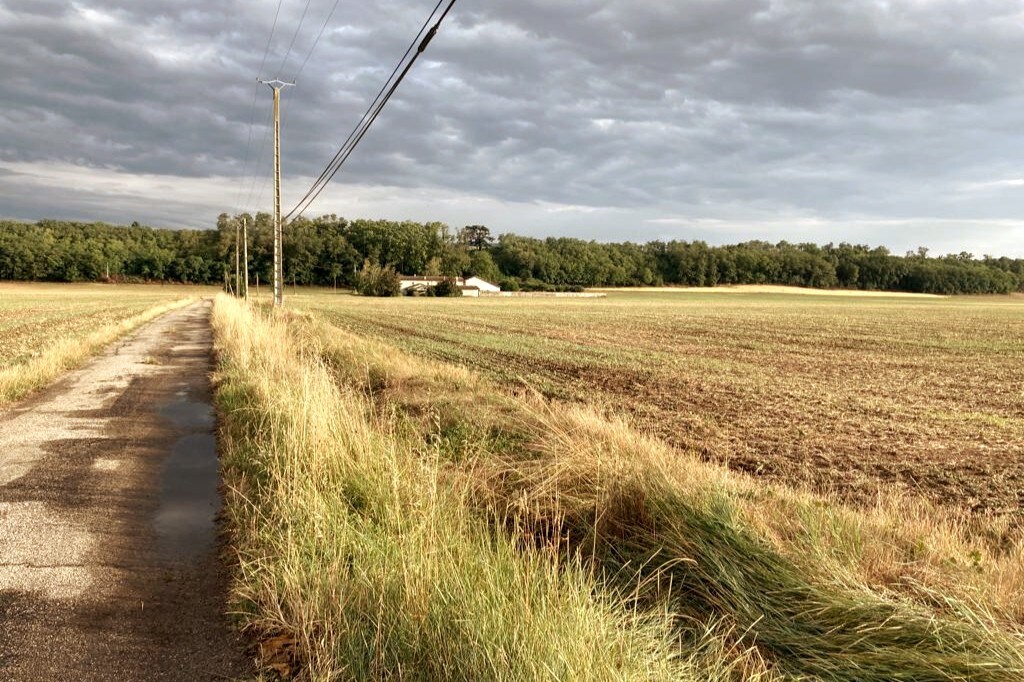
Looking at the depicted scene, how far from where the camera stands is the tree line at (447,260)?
5157 inches

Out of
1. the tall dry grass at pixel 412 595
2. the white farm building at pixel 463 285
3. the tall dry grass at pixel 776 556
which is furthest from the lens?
the white farm building at pixel 463 285

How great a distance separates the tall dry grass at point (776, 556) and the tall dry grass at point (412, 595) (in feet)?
0.86

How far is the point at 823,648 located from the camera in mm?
Answer: 3531

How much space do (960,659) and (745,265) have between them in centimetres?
16626

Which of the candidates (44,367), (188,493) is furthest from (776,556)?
(44,367)

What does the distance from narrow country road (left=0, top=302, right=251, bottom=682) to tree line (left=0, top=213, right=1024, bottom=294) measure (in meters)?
119

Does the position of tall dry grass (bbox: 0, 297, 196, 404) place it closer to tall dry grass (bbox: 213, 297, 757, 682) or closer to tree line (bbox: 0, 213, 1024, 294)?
tall dry grass (bbox: 213, 297, 757, 682)

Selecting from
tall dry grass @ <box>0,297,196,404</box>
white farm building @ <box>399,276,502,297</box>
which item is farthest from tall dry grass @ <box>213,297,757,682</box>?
white farm building @ <box>399,276,502,297</box>

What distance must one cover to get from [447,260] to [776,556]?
150 meters

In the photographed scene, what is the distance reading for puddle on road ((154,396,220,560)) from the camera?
5.30 m

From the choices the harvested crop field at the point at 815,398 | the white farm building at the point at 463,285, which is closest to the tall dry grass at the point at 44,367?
the harvested crop field at the point at 815,398

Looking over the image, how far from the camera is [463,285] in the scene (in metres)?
131

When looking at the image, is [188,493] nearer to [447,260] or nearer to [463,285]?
[463,285]

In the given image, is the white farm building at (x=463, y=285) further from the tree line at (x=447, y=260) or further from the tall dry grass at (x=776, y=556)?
the tall dry grass at (x=776, y=556)
